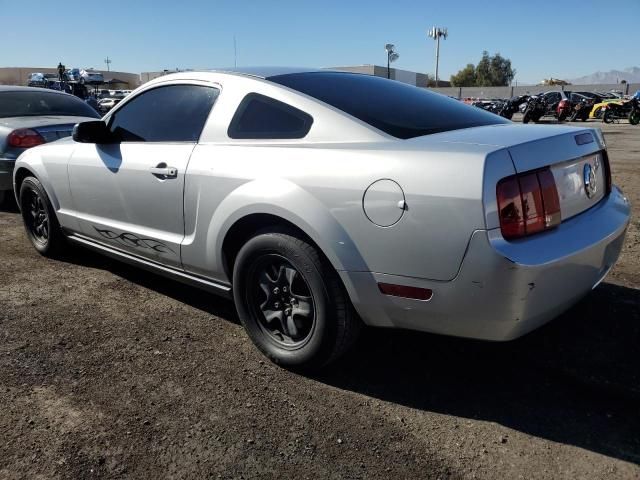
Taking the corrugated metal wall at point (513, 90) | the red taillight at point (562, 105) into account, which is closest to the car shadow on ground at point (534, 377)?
the red taillight at point (562, 105)

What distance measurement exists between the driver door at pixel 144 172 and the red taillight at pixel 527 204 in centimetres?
180

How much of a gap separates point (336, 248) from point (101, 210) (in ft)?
6.90

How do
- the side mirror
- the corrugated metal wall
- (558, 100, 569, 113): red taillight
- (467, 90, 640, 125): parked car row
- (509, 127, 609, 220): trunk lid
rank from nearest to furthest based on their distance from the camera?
(509, 127, 609, 220): trunk lid
the side mirror
(467, 90, 640, 125): parked car row
(558, 100, 569, 113): red taillight
the corrugated metal wall

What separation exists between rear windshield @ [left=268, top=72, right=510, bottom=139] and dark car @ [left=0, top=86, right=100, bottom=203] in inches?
173

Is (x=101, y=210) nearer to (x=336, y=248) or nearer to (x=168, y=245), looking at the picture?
(x=168, y=245)

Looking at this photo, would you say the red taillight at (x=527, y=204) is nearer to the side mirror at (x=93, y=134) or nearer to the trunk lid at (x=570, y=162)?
the trunk lid at (x=570, y=162)

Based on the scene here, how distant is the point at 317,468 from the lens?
6.97 ft

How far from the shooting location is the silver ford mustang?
7.11ft

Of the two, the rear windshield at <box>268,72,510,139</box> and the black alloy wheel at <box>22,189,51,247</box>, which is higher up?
the rear windshield at <box>268,72,510,139</box>

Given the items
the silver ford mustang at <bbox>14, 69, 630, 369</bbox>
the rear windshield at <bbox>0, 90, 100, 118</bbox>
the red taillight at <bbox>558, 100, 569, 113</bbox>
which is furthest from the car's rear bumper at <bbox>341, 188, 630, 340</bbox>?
the red taillight at <bbox>558, 100, 569, 113</bbox>

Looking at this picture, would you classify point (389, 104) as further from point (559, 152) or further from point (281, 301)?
point (281, 301)

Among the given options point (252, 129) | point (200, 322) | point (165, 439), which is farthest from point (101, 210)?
point (165, 439)

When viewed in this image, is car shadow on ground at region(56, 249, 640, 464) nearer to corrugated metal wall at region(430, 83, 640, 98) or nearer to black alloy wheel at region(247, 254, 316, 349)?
black alloy wheel at region(247, 254, 316, 349)

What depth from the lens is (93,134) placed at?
3.73 metres
